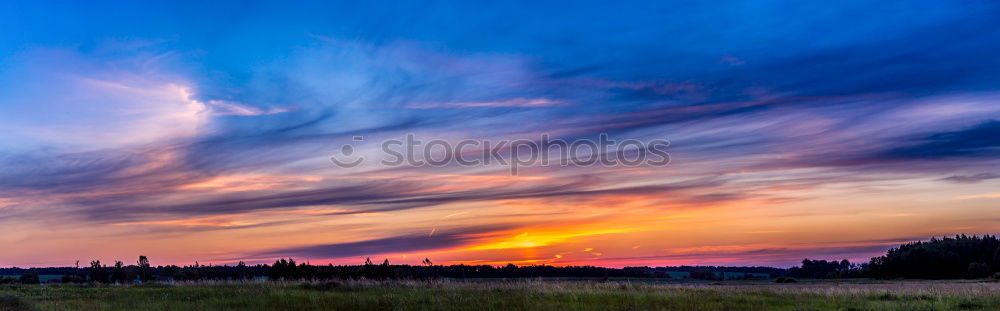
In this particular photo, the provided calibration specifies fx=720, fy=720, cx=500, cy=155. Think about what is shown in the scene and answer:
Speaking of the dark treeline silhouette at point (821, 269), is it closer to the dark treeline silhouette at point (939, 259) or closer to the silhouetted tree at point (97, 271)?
the dark treeline silhouette at point (939, 259)

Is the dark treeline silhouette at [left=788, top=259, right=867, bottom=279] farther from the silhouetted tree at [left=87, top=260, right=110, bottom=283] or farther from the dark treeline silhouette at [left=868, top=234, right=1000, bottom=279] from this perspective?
the silhouetted tree at [left=87, top=260, right=110, bottom=283]

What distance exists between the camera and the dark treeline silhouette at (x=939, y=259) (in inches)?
4006

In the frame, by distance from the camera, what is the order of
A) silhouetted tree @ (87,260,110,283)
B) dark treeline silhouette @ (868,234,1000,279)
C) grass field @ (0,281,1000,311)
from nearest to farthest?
grass field @ (0,281,1000,311) → silhouetted tree @ (87,260,110,283) → dark treeline silhouette @ (868,234,1000,279)

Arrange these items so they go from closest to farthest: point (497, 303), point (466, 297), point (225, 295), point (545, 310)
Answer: point (545, 310) → point (497, 303) → point (466, 297) → point (225, 295)

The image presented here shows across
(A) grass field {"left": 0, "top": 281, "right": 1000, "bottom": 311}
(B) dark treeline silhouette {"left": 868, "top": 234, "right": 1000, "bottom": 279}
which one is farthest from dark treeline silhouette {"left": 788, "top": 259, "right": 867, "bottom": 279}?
(A) grass field {"left": 0, "top": 281, "right": 1000, "bottom": 311}

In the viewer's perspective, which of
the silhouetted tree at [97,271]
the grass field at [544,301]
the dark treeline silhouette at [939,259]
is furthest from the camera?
the dark treeline silhouette at [939,259]

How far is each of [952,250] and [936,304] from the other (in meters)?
91.3

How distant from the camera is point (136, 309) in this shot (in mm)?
31156


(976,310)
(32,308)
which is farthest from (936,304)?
(32,308)

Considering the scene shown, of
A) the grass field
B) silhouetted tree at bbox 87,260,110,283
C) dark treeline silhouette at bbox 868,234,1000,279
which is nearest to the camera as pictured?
the grass field

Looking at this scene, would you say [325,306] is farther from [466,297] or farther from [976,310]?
Answer: [976,310]

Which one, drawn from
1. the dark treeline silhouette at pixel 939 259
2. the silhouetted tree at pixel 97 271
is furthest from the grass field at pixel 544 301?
the dark treeline silhouette at pixel 939 259

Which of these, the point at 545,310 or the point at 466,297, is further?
→ the point at 466,297

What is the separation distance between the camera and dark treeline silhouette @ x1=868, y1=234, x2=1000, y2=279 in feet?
334
